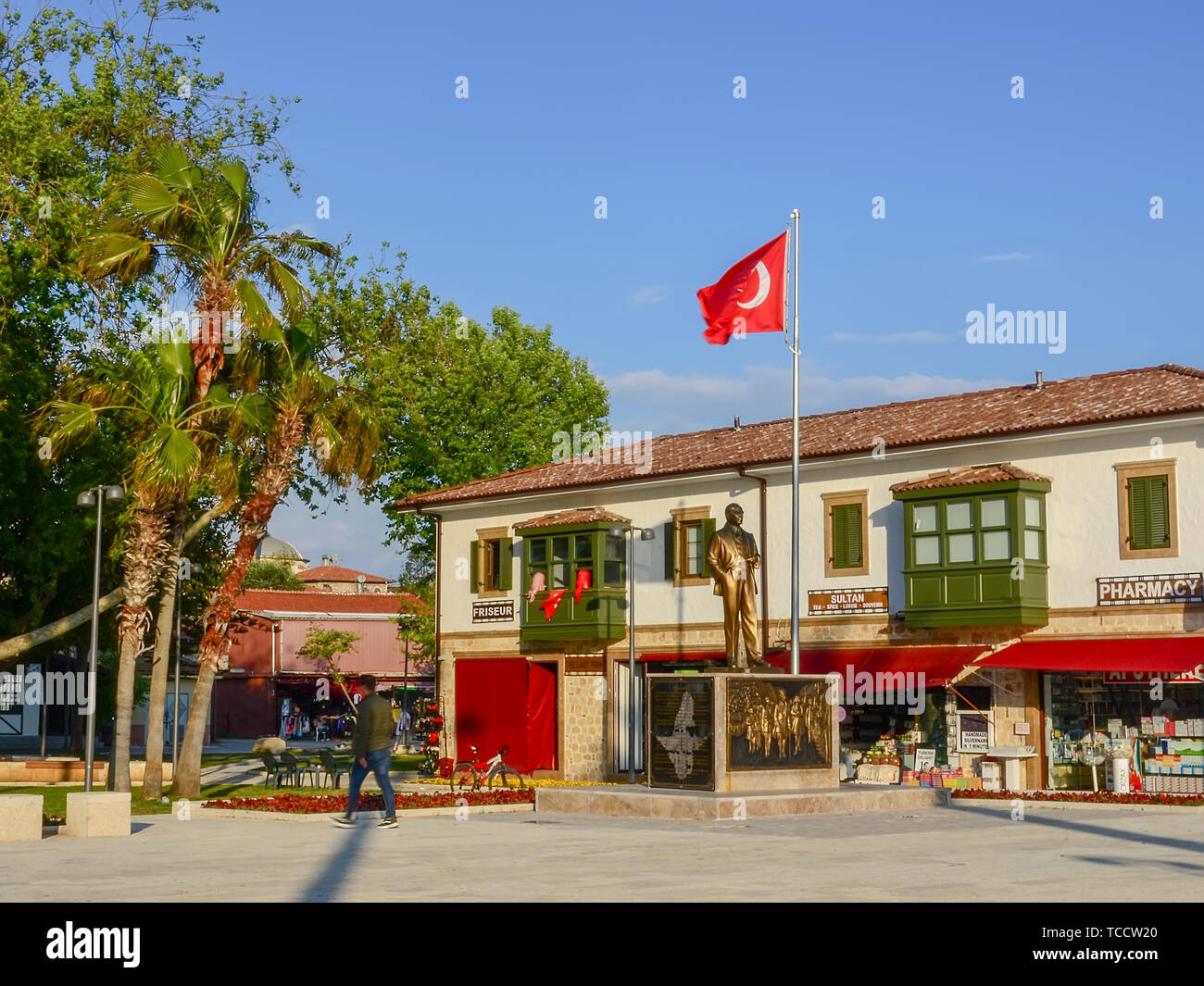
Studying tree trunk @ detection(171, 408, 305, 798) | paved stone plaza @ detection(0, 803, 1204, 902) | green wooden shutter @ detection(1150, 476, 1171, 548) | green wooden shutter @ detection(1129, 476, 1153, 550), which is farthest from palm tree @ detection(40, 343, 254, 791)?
green wooden shutter @ detection(1150, 476, 1171, 548)

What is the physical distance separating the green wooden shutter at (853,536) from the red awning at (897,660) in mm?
1886

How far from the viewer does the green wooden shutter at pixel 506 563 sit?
39312 mm

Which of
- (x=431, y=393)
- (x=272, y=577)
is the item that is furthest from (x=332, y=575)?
(x=431, y=393)

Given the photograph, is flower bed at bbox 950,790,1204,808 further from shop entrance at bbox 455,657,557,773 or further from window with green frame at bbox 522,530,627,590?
shop entrance at bbox 455,657,557,773

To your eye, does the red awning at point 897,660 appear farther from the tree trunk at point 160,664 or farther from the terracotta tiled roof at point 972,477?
the tree trunk at point 160,664

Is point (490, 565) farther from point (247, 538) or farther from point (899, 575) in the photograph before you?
point (899, 575)

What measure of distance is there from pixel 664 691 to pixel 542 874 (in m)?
9.23

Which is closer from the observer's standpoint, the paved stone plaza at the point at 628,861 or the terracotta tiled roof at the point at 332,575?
the paved stone plaza at the point at 628,861

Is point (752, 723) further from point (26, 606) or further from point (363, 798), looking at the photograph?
point (26, 606)

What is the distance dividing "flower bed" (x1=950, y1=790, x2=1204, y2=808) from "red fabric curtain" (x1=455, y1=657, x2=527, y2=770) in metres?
13.5

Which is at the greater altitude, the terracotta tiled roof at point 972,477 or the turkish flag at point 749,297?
the turkish flag at point 749,297

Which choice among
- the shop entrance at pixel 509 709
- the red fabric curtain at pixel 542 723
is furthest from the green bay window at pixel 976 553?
the shop entrance at pixel 509 709

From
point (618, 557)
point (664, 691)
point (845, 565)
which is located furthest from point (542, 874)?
point (618, 557)

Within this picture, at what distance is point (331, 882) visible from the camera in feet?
43.5
